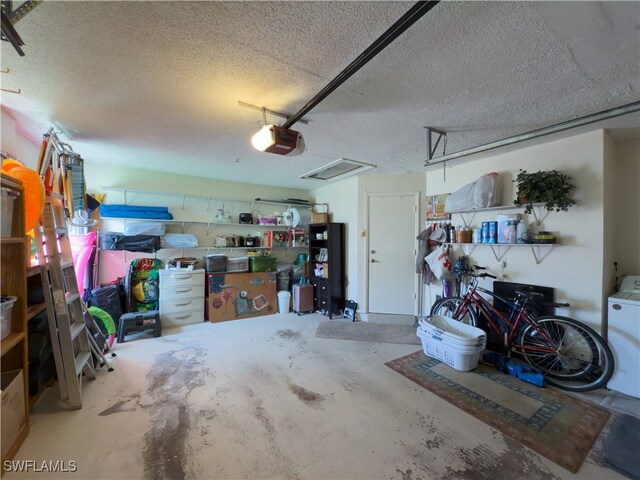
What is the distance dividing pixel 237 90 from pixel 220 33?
507 mm

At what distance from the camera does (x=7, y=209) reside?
5.24 feet

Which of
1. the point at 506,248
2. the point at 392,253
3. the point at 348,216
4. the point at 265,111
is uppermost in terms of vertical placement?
the point at 265,111

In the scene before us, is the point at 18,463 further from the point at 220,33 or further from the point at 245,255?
the point at 245,255

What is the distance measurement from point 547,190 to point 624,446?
2.00m

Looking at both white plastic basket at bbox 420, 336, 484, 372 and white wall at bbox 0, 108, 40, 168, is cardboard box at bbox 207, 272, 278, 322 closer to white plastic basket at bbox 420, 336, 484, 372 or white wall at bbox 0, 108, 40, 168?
white wall at bbox 0, 108, 40, 168

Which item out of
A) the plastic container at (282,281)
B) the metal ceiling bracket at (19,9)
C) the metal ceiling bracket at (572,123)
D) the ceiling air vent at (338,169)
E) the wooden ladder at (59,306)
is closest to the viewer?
the metal ceiling bracket at (19,9)

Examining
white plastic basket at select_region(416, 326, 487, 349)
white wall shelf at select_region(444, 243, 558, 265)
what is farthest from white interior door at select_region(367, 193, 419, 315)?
white plastic basket at select_region(416, 326, 487, 349)

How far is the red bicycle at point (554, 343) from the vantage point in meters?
2.31

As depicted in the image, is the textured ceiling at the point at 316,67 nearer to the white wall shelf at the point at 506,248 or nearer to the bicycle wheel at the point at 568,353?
the white wall shelf at the point at 506,248

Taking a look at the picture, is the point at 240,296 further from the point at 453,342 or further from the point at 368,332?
the point at 453,342

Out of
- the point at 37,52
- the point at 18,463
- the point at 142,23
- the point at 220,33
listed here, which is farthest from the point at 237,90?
the point at 18,463

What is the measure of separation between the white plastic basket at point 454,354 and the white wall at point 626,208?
1.65m

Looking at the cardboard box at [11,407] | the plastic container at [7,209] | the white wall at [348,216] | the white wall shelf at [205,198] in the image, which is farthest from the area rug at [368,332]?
the plastic container at [7,209]

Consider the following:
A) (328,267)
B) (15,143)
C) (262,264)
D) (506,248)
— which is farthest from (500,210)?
(15,143)
